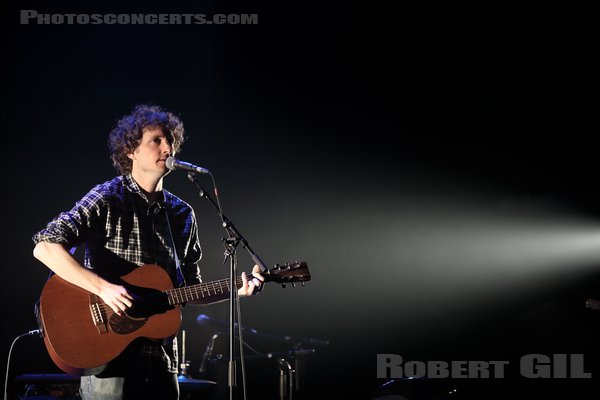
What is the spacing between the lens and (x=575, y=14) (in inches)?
266

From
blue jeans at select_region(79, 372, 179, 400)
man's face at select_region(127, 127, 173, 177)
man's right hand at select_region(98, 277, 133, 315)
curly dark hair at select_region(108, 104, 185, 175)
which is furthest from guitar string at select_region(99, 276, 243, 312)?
curly dark hair at select_region(108, 104, 185, 175)

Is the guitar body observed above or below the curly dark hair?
below

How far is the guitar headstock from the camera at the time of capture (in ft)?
10.8

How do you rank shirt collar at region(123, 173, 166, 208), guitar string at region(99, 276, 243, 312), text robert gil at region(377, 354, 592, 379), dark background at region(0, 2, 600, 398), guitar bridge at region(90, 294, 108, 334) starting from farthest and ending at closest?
dark background at region(0, 2, 600, 398) → text robert gil at region(377, 354, 592, 379) → shirt collar at region(123, 173, 166, 208) → guitar string at region(99, 276, 243, 312) → guitar bridge at region(90, 294, 108, 334)

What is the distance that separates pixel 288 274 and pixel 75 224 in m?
1.15

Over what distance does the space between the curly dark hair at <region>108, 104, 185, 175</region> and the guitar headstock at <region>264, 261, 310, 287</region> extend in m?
1.01

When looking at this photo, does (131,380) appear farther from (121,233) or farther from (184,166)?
(184,166)

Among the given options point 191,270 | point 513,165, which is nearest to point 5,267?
point 191,270

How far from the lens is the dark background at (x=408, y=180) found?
6.59 metres

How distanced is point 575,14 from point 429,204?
2646mm

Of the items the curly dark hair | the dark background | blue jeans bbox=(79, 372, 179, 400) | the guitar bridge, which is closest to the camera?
blue jeans bbox=(79, 372, 179, 400)

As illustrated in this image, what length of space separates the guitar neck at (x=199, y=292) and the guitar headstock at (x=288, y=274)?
144 millimetres

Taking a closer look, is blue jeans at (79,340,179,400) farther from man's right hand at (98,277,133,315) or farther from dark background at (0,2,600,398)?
dark background at (0,2,600,398)

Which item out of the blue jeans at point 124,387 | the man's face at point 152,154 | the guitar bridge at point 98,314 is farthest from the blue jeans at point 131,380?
the man's face at point 152,154
